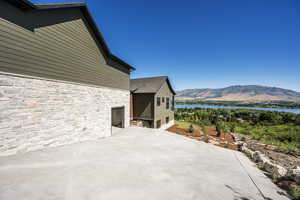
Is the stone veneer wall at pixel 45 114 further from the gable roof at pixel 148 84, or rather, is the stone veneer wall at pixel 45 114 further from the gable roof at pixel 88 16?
the gable roof at pixel 148 84

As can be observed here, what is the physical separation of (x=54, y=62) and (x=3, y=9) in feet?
6.82

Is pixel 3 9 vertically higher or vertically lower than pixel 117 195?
higher

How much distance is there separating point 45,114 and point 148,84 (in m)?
12.2

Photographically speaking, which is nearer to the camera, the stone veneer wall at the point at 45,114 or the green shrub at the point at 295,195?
A: the green shrub at the point at 295,195

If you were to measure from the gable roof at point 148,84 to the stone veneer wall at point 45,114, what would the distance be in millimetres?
7414

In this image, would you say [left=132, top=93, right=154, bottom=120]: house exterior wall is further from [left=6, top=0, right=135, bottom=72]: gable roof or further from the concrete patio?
the concrete patio

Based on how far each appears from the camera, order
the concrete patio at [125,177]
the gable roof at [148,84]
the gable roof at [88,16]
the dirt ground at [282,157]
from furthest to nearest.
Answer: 1. the gable roof at [148,84]
2. the dirt ground at [282,157]
3. the gable roof at [88,16]
4. the concrete patio at [125,177]

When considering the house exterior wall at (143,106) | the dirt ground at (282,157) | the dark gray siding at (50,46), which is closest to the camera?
the dark gray siding at (50,46)

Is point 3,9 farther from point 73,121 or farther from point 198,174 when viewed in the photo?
point 198,174

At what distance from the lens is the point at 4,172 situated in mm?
3506

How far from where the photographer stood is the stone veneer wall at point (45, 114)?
169 inches

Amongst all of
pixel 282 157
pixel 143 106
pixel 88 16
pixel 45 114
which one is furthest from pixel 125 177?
pixel 282 157

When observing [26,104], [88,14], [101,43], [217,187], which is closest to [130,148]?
[217,187]

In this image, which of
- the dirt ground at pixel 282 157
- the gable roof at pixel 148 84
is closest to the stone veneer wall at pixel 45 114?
the gable roof at pixel 148 84
